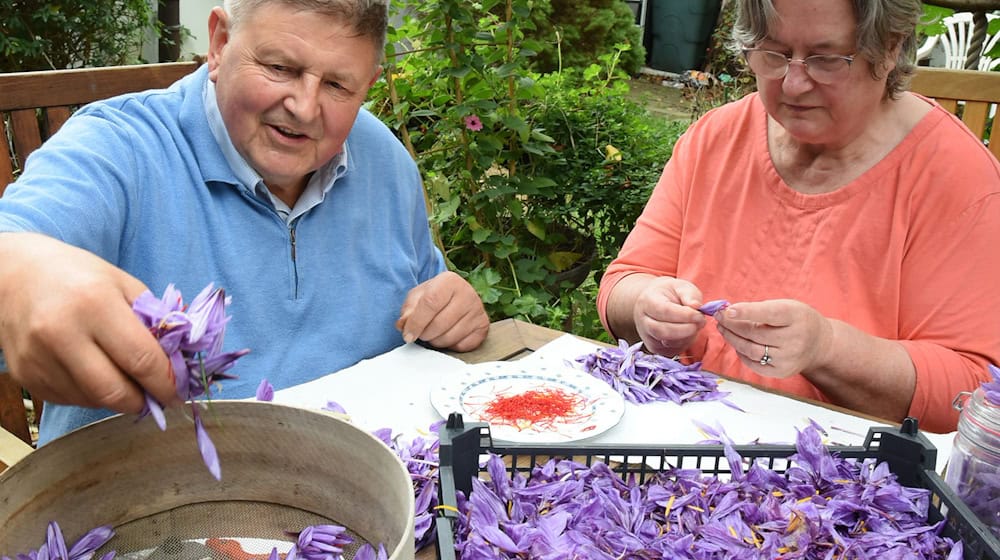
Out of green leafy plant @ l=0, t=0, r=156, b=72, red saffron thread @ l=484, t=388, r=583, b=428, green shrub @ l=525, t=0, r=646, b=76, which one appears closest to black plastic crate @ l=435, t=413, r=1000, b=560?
red saffron thread @ l=484, t=388, r=583, b=428

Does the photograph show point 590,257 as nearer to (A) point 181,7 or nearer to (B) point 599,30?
(B) point 599,30

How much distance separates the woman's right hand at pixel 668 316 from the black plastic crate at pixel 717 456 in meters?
0.58

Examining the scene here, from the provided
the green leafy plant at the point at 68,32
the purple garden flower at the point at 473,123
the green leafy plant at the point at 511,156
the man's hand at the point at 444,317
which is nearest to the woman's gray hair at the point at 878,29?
the man's hand at the point at 444,317

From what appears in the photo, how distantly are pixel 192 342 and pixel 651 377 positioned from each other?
1.00 meters

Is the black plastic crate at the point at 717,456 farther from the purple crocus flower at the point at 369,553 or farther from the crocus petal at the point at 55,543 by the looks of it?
the crocus petal at the point at 55,543

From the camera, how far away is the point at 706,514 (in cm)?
101

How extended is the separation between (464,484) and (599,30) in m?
7.69

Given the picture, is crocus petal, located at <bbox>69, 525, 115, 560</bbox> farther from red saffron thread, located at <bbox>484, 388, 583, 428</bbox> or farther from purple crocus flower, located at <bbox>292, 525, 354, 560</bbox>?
red saffron thread, located at <bbox>484, 388, 583, 428</bbox>

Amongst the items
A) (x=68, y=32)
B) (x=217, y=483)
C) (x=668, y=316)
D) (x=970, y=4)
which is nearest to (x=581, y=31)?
(x=68, y=32)

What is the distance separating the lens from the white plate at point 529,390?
4.45ft

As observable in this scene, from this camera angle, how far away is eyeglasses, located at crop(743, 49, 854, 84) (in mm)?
1720

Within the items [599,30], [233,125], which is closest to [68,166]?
[233,125]

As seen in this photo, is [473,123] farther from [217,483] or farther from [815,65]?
[217,483]

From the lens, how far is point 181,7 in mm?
7953
